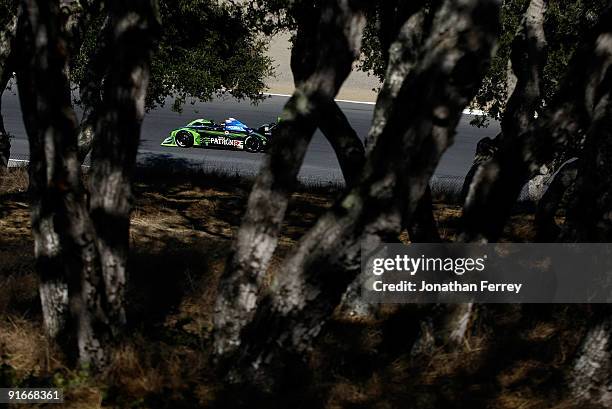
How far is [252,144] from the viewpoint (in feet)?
91.3

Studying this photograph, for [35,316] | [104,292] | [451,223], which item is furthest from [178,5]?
[104,292]

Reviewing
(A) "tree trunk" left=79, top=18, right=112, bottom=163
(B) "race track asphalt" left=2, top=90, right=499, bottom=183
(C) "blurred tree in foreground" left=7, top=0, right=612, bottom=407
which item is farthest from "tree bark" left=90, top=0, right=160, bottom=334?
(B) "race track asphalt" left=2, top=90, right=499, bottom=183

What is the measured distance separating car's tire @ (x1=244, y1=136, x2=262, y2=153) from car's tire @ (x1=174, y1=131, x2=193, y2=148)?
228 centimetres

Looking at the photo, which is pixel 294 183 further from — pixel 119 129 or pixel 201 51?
pixel 201 51

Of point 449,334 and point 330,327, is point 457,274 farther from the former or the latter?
point 330,327

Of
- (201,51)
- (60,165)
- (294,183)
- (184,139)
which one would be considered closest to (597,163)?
(294,183)

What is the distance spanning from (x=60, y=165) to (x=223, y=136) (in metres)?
23.2

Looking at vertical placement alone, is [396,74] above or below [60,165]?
above

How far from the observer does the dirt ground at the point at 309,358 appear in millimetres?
5195

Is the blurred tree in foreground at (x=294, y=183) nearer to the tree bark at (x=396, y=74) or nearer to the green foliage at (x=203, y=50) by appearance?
the tree bark at (x=396, y=74)

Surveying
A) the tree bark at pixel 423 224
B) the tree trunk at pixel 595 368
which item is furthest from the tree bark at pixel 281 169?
the tree trunk at pixel 595 368

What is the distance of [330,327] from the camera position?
6.46m

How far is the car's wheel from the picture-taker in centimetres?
2777

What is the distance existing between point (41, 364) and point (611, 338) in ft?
12.6
